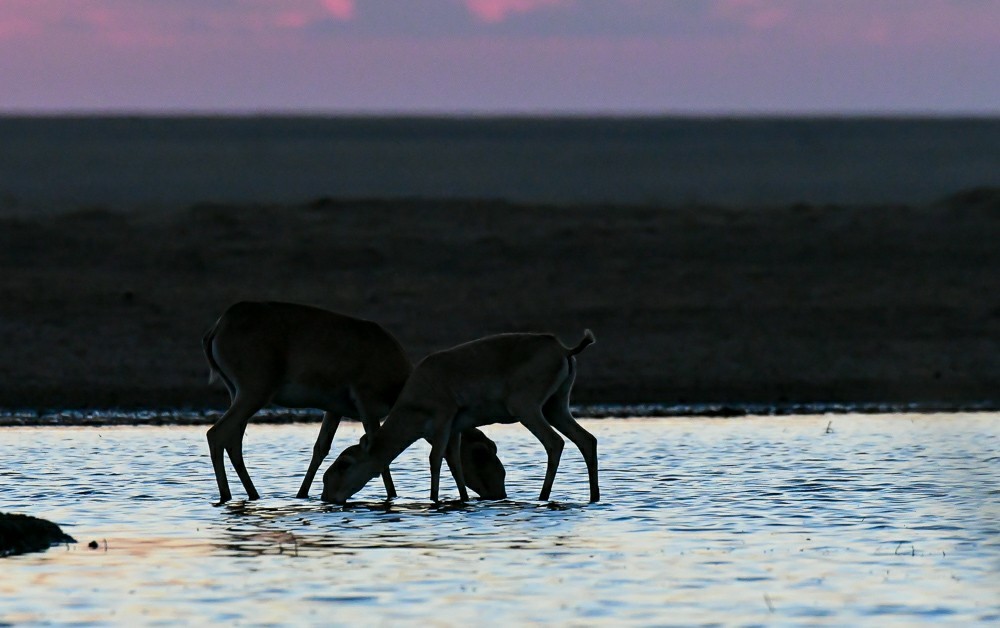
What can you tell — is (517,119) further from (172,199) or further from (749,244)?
(749,244)

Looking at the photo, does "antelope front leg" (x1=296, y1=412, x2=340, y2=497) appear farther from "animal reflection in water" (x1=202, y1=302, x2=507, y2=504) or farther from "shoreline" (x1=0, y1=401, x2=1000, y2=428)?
"shoreline" (x1=0, y1=401, x2=1000, y2=428)

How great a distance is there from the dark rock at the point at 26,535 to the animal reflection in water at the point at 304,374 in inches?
91.8

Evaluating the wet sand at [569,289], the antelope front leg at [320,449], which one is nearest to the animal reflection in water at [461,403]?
the antelope front leg at [320,449]

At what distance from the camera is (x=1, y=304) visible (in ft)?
92.5

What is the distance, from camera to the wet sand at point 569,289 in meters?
24.8

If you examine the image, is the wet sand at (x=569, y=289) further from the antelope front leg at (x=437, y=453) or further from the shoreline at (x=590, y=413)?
the antelope front leg at (x=437, y=453)

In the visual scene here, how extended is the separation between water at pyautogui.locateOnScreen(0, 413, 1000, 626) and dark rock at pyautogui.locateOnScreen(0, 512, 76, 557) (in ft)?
0.47

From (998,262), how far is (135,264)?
47.7 feet

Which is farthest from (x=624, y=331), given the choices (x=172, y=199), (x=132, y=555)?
(x=172, y=199)

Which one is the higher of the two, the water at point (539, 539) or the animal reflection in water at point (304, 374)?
the animal reflection in water at point (304, 374)

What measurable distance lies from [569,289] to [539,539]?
18269mm

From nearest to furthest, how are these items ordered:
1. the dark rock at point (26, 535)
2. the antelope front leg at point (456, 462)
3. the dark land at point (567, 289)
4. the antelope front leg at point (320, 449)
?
the dark rock at point (26, 535) → the antelope front leg at point (456, 462) → the antelope front leg at point (320, 449) → the dark land at point (567, 289)

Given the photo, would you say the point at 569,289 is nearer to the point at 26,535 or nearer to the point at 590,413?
the point at 590,413

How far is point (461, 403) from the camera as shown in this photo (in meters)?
14.4
